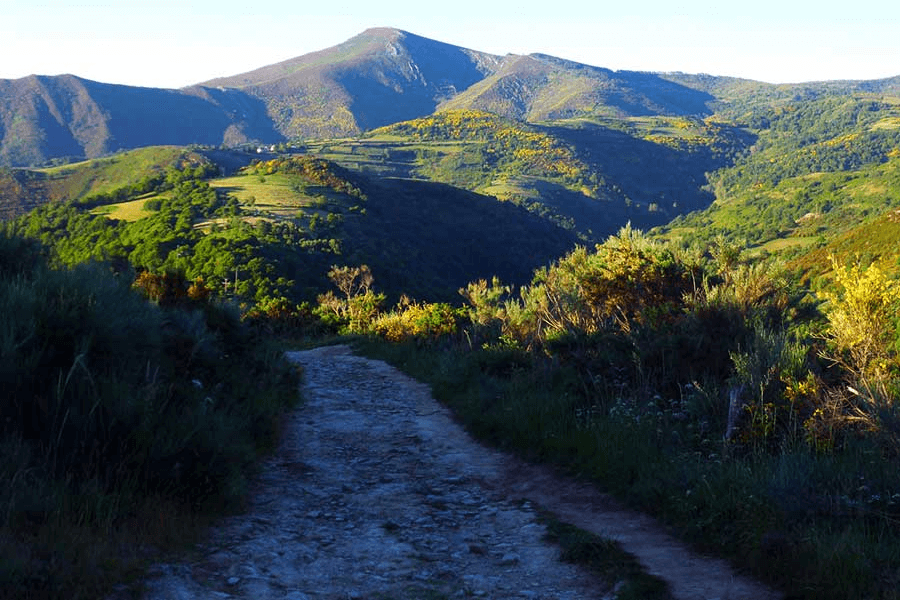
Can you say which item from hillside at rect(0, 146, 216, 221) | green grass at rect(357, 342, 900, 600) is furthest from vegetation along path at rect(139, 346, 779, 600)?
hillside at rect(0, 146, 216, 221)

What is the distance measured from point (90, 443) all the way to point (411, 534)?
239 centimetres

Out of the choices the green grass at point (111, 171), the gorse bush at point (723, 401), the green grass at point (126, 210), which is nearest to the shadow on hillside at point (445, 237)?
the green grass at point (126, 210)

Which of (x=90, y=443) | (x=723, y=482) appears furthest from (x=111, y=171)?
(x=723, y=482)

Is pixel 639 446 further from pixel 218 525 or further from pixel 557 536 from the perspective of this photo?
pixel 218 525

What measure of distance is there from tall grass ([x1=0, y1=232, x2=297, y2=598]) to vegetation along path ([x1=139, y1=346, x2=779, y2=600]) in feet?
1.24

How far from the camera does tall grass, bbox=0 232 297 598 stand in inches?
156

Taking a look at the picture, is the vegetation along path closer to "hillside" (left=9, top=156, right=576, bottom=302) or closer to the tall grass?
the tall grass

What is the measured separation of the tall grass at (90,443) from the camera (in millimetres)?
3965

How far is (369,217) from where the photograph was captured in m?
92.8

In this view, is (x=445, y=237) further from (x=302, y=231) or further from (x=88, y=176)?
(x=88, y=176)

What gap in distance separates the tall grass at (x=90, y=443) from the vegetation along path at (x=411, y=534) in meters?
0.38

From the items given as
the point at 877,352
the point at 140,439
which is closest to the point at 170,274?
the point at 140,439

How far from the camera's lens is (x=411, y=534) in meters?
5.44

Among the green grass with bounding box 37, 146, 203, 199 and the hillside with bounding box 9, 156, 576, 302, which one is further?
the green grass with bounding box 37, 146, 203, 199
